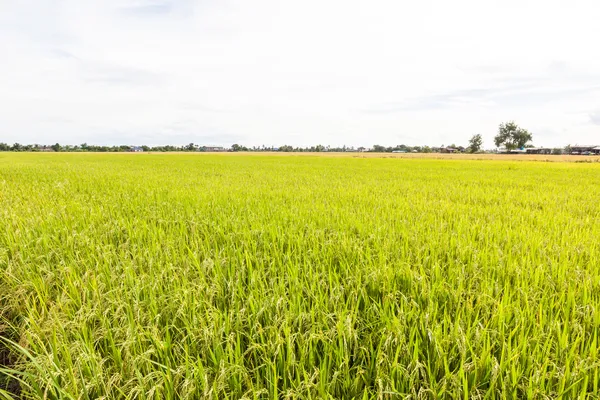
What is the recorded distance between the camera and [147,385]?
65.4 inches

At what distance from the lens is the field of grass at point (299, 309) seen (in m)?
1.61

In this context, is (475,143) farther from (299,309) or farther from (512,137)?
(299,309)

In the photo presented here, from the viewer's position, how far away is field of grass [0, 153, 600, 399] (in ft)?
5.28

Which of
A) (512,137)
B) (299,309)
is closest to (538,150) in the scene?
(512,137)

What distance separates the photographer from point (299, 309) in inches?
84.0

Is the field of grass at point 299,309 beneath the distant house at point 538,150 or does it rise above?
beneath

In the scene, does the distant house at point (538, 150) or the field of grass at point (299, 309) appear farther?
the distant house at point (538, 150)

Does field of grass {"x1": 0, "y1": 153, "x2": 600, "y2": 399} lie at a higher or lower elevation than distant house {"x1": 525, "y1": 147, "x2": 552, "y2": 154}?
lower

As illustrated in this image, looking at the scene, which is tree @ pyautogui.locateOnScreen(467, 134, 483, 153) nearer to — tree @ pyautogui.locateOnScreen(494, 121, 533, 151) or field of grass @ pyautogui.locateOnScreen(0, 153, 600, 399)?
tree @ pyautogui.locateOnScreen(494, 121, 533, 151)

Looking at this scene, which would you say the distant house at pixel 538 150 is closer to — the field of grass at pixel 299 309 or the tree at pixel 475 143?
the tree at pixel 475 143

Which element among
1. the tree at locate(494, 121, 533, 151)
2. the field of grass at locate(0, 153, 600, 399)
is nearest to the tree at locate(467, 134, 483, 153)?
the tree at locate(494, 121, 533, 151)

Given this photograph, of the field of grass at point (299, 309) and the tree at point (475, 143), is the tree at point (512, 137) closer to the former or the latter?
the tree at point (475, 143)

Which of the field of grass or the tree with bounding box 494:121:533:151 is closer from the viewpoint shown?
the field of grass

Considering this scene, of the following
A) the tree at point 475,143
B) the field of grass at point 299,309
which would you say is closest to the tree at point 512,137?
the tree at point 475,143
